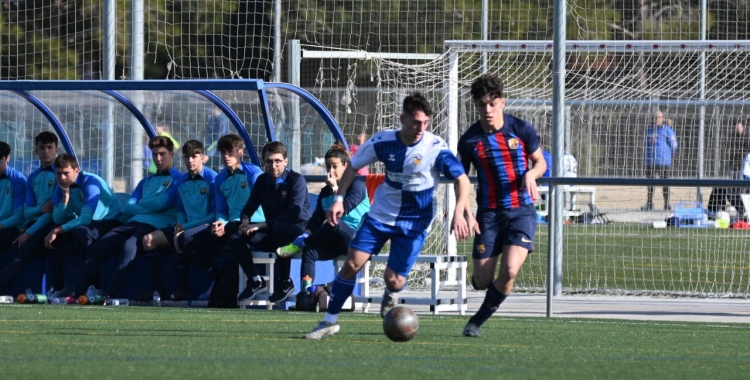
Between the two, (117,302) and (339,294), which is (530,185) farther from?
(117,302)

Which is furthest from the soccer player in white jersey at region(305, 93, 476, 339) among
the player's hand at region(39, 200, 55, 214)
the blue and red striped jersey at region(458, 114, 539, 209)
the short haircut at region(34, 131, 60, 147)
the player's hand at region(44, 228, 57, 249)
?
the short haircut at region(34, 131, 60, 147)

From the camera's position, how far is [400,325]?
27.2 feet

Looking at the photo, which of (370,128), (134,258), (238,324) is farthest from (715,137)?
(238,324)

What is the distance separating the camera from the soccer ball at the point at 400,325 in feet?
27.2

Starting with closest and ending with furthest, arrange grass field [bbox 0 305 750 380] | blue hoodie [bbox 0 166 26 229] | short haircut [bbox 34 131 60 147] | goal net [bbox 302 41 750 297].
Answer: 1. grass field [bbox 0 305 750 380]
2. short haircut [bbox 34 131 60 147]
3. blue hoodie [bbox 0 166 26 229]
4. goal net [bbox 302 41 750 297]

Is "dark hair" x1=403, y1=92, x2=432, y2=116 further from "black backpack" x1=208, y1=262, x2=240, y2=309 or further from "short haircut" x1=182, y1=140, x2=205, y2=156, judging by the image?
"short haircut" x1=182, y1=140, x2=205, y2=156

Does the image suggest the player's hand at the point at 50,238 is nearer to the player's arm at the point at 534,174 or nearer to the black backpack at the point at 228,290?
the black backpack at the point at 228,290

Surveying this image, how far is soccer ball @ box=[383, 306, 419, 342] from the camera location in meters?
8.29

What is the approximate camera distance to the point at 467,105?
19781 mm

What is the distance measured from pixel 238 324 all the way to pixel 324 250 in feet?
6.91

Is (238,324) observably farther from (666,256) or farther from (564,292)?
(666,256)

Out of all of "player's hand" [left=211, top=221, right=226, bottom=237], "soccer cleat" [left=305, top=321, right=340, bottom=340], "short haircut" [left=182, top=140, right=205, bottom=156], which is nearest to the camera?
"soccer cleat" [left=305, top=321, right=340, bottom=340]

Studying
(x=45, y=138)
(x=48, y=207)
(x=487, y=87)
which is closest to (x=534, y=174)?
(x=487, y=87)

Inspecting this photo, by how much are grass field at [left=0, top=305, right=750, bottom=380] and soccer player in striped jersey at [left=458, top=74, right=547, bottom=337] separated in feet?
1.73
